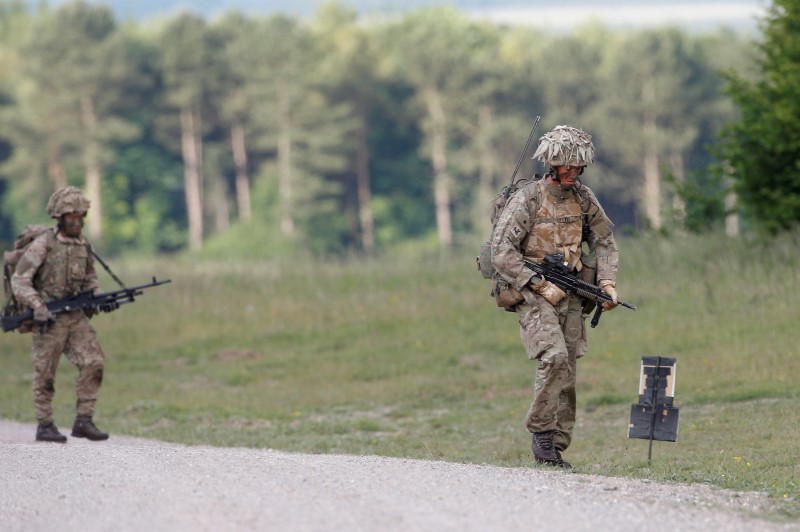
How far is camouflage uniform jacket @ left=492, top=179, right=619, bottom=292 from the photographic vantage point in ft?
37.6

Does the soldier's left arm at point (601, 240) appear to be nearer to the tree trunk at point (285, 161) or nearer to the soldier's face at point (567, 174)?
the soldier's face at point (567, 174)

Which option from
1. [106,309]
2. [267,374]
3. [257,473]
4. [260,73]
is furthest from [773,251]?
[260,73]

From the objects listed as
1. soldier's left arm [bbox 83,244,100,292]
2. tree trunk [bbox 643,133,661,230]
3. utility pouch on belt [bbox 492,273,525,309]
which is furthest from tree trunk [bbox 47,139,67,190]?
utility pouch on belt [bbox 492,273,525,309]

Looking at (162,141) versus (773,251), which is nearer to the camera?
(773,251)

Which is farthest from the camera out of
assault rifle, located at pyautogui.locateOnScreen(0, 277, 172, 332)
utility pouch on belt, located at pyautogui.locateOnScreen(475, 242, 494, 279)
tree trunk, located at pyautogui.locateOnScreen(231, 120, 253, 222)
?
tree trunk, located at pyautogui.locateOnScreen(231, 120, 253, 222)

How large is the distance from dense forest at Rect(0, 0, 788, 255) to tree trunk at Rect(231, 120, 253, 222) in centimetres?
12

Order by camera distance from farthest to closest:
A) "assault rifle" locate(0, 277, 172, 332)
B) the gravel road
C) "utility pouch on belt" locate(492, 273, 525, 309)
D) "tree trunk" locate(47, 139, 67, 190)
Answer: "tree trunk" locate(47, 139, 67, 190) < "assault rifle" locate(0, 277, 172, 332) < "utility pouch on belt" locate(492, 273, 525, 309) < the gravel road

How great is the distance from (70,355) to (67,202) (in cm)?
150

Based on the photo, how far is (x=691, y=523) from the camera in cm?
848

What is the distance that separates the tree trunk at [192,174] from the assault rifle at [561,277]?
6401cm

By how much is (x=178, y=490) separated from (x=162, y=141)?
6837 centimetres

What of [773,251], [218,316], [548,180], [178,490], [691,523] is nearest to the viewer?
[691,523]

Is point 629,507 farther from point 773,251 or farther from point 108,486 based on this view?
point 773,251

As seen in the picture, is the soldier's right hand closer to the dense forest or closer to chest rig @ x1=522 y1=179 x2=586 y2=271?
chest rig @ x1=522 y1=179 x2=586 y2=271
